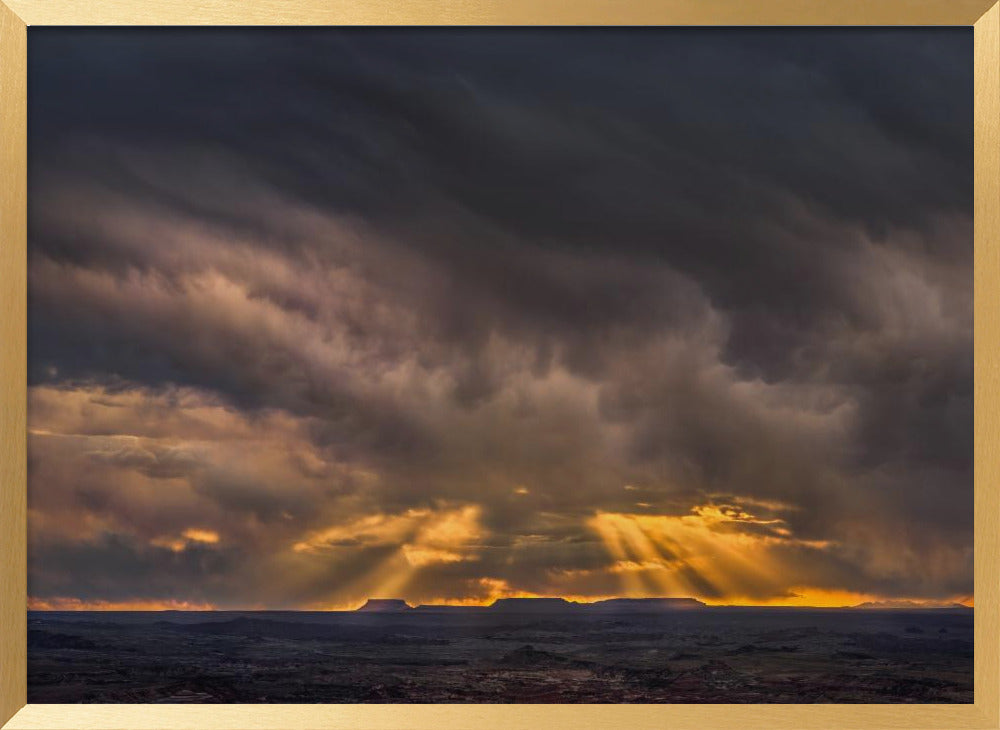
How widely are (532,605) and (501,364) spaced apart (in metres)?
0.58

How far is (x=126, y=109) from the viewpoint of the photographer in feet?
7.79

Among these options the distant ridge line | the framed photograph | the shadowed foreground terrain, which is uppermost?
the framed photograph

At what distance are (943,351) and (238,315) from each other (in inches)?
66.3

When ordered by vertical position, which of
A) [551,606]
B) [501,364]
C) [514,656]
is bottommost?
[514,656]

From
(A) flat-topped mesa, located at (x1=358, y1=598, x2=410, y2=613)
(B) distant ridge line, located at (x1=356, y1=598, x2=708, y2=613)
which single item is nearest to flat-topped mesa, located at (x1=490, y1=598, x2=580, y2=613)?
(B) distant ridge line, located at (x1=356, y1=598, x2=708, y2=613)

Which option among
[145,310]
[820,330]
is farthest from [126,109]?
[820,330]

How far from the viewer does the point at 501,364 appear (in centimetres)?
237

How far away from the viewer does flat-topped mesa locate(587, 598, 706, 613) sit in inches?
92.6

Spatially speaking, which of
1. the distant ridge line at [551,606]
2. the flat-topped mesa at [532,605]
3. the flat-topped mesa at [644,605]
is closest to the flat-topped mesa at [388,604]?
the distant ridge line at [551,606]

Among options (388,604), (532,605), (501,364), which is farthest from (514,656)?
(501,364)

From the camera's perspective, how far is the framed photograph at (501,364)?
2336 millimetres

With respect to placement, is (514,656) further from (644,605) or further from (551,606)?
(644,605)

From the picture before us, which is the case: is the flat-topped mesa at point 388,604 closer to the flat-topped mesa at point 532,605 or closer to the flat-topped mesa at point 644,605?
the flat-topped mesa at point 532,605

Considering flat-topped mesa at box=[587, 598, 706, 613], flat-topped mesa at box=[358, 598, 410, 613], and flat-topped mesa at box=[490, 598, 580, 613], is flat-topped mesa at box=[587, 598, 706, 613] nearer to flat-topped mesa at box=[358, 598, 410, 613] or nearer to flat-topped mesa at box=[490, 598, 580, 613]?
flat-topped mesa at box=[490, 598, 580, 613]
